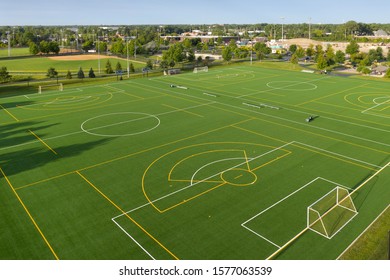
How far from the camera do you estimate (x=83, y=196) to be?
26188 millimetres

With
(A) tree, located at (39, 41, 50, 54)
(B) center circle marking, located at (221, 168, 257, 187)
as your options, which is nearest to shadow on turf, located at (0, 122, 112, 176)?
(B) center circle marking, located at (221, 168, 257, 187)

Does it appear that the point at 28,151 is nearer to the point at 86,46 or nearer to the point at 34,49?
the point at 34,49

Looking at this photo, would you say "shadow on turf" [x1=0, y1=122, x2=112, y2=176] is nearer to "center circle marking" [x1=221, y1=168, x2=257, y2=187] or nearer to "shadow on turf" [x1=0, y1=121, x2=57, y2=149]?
"shadow on turf" [x1=0, y1=121, x2=57, y2=149]

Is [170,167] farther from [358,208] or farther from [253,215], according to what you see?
[358,208]

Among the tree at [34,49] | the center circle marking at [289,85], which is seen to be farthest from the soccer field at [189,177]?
the tree at [34,49]

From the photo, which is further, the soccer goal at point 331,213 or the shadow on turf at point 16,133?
Result: the shadow on turf at point 16,133

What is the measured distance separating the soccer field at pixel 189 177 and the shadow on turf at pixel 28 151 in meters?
0.13

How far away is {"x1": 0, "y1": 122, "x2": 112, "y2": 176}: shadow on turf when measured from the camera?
1257 inches

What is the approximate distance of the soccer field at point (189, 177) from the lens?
68.1 feet

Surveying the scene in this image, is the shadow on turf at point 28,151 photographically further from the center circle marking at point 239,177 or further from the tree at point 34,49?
the tree at point 34,49

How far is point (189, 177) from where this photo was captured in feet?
94.8

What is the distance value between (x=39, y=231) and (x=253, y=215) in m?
15.0

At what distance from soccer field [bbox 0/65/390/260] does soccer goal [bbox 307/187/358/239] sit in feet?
0.31
